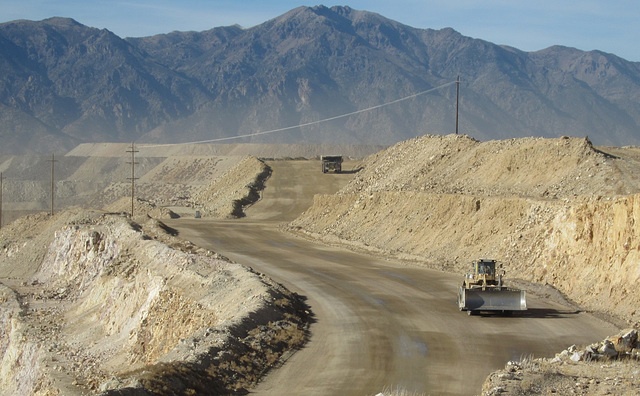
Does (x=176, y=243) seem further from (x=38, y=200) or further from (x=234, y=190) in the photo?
(x=38, y=200)

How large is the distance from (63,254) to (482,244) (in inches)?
1089

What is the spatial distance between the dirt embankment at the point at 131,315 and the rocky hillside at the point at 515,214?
394 inches

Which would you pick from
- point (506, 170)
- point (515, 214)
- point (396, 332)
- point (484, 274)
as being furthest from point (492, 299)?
point (506, 170)

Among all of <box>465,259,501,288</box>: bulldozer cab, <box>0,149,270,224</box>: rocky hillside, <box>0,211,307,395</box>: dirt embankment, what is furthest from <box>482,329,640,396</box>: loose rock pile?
<box>0,149,270,224</box>: rocky hillside

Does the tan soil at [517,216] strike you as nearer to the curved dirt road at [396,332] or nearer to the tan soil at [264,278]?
the tan soil at [264,278]

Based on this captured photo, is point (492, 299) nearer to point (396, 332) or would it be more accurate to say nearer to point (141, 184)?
point (396, 332)

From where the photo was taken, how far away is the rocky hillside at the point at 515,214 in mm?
27500

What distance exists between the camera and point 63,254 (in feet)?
169

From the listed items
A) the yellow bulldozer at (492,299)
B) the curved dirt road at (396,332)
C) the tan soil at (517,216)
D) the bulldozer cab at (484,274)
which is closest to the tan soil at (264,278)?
the tan soil at (517,216)

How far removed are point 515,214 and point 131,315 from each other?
17.5 meters

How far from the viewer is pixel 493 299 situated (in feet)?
81.4

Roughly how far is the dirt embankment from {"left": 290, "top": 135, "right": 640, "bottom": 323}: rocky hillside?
1001 centimetres

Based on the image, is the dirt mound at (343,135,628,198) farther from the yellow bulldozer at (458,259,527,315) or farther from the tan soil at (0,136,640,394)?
the yellow bulldozer at (458,259,527,315)

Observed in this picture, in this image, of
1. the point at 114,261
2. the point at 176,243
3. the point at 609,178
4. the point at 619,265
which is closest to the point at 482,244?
the point at 609,178
